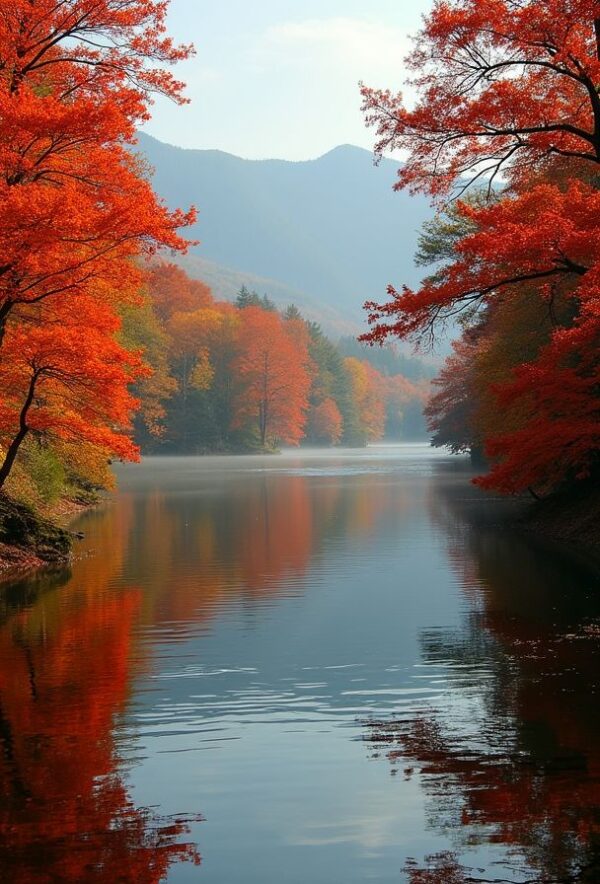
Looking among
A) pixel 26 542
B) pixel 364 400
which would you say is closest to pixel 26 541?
pixel 26 542

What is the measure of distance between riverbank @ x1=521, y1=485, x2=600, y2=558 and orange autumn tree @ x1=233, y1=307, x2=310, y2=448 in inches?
3102

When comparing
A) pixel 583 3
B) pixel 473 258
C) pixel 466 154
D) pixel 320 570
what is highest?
pixel 583 3

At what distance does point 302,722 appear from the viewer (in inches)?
452

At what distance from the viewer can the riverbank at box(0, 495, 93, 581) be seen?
24.5 meters

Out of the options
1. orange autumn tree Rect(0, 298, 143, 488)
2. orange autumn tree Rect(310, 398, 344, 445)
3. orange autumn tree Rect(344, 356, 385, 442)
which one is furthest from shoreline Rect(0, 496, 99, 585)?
orange autumn tree Rect(344, 356, 385, 442)

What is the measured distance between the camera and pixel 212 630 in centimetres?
1720

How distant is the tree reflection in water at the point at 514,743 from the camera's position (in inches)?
304

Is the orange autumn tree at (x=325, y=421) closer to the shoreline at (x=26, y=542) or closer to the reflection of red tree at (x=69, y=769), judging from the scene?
the shoreline at (x=26, y=542)

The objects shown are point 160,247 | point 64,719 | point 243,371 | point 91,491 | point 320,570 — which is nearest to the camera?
point 64,719

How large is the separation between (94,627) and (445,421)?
56.4 meters

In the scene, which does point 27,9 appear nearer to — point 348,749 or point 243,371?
point 348,749

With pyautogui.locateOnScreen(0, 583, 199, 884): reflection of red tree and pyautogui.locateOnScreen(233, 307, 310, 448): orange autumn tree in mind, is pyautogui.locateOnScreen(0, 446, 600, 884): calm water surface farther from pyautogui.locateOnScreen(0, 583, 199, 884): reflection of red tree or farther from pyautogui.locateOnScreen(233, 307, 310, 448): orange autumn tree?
pyautogui.locateOnScreen(233, 307, 310, 448): orange autumn tree

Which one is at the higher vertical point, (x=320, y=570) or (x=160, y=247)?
(x=160, y=247)

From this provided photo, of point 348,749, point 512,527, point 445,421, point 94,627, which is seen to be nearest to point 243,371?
point 445,421
